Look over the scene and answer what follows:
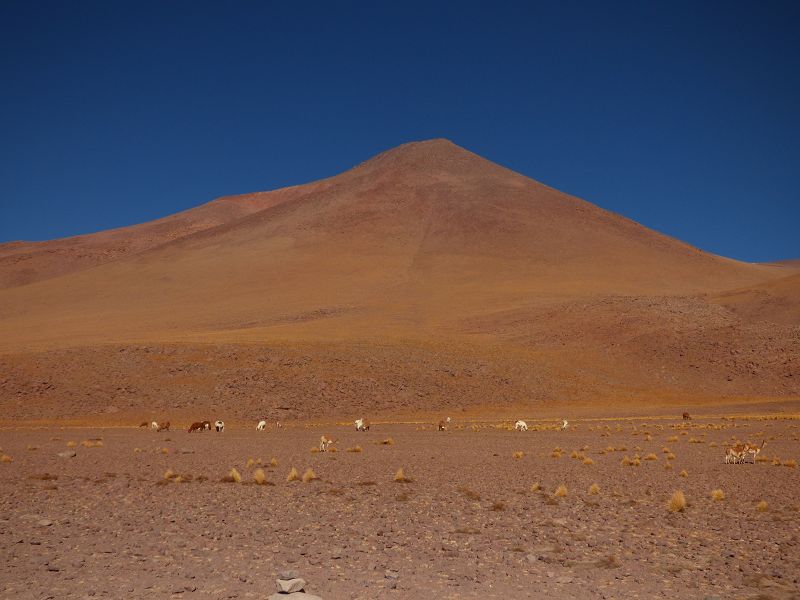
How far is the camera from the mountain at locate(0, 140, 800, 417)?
47.7m

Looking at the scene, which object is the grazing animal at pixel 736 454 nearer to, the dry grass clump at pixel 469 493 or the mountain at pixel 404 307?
the dry grass clump at pixel 469 493

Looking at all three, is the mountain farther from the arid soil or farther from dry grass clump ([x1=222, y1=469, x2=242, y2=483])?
dry grass clump ([x1=222, y1=469, x2=242, y2=483])

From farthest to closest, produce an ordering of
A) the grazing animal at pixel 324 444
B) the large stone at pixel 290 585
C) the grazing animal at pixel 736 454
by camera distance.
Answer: the grazing animal at pixel 324 444 < the grazing animal at pixel 736 454 < the large stone at pixel 290 585

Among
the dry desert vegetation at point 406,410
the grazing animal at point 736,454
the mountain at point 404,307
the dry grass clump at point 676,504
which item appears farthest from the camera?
the mountain at point 404,307

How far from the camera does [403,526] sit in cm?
1188

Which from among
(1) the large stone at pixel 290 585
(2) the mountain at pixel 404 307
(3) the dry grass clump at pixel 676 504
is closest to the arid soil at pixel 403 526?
(3) the dry grass clump at pixel 676 504

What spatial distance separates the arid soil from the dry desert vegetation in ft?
0.24

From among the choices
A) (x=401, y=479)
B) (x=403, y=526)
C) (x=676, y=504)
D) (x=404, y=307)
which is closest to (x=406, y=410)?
(x=401, y=479)

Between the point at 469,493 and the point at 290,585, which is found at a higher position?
the point at 290,585

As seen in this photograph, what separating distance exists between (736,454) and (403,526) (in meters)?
12.4

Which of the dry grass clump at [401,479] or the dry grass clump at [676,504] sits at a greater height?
the dry grass clump at [401,479]

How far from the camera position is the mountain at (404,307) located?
47.7m

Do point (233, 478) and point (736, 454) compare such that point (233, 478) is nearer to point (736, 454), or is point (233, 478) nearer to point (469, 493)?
point (469, 493)

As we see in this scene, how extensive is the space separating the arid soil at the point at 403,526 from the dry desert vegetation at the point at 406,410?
0.07 metres
